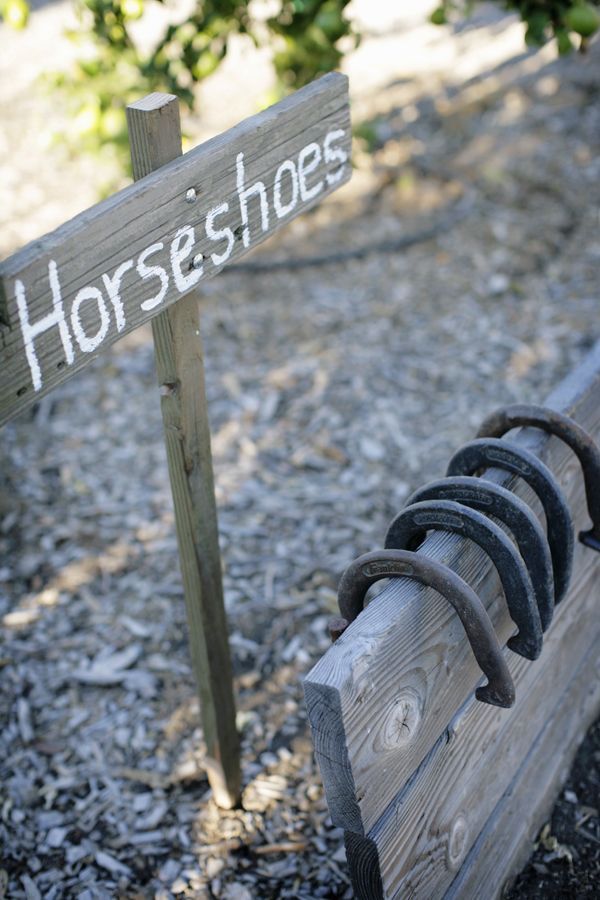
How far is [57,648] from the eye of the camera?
3037 millimetres

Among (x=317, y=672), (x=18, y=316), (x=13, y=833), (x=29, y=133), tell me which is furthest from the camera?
(x=29, y=133)

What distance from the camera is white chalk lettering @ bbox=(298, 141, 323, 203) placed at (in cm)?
183

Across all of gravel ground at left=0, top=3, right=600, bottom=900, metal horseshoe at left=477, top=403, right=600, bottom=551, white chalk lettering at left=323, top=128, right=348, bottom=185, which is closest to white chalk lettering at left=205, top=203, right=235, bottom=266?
white chalk lettering at left=323, top=128, right=348, bottom=185

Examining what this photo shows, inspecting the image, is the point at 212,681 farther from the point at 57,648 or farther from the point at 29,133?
the point at 29,133

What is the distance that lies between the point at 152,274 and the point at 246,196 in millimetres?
285

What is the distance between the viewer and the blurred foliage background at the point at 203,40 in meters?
2.74

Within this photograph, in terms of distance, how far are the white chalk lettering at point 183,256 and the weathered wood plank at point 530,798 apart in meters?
1.38

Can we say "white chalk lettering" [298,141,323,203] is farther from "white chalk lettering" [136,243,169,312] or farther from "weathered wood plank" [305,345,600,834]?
"weathered wood plank" [305,345,600,834]

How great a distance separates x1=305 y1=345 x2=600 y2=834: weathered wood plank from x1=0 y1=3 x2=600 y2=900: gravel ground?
0.88 meters

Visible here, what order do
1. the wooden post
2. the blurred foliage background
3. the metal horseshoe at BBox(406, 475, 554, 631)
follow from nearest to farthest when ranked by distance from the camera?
the wooden post < the metal horseshoe at BBox(406, 475, 554, 631) < the blurred foliage background

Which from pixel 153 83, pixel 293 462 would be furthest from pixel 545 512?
pixel 153 83

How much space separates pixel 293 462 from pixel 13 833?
191 cm

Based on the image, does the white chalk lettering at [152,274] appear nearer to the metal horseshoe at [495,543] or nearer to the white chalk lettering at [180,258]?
the white chalk lettering at [180,258]

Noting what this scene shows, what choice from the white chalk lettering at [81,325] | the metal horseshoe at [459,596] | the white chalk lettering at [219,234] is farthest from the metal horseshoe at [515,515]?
the white chalk lettering at [81,325]
